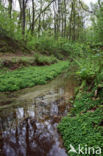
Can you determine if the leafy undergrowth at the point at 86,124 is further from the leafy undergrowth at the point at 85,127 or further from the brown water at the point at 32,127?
the brown water at the point at 32,127

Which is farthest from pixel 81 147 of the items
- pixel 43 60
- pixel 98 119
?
pixel 43 60

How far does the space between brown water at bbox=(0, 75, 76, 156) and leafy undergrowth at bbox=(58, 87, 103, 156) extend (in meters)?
0.23

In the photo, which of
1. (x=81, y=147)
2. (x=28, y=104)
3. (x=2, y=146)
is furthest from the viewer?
(x=28, y=104)

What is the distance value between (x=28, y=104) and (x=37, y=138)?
206 centimetres

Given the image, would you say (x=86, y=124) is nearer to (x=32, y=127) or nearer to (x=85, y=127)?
(x=85, y=127)

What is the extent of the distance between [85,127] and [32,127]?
142cm

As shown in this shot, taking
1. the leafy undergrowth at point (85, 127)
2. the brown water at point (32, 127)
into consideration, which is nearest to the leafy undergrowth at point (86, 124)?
the leafy undergrowth at point (85, 127)

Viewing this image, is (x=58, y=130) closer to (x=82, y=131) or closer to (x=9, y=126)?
(x=82, y=131)

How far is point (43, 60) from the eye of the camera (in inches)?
563

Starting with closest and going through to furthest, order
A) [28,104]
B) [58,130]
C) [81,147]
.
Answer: [81,147] → [58,130] → [28,104]

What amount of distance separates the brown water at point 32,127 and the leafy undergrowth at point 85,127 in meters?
0.23

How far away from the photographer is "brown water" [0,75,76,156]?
2832 millimetres

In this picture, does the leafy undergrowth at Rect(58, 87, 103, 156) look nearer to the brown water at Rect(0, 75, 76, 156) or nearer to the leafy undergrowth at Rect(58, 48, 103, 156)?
the leafy undergrowth at Rect(58, 48, 103, 156)

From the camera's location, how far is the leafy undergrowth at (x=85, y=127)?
2666 millimetres
